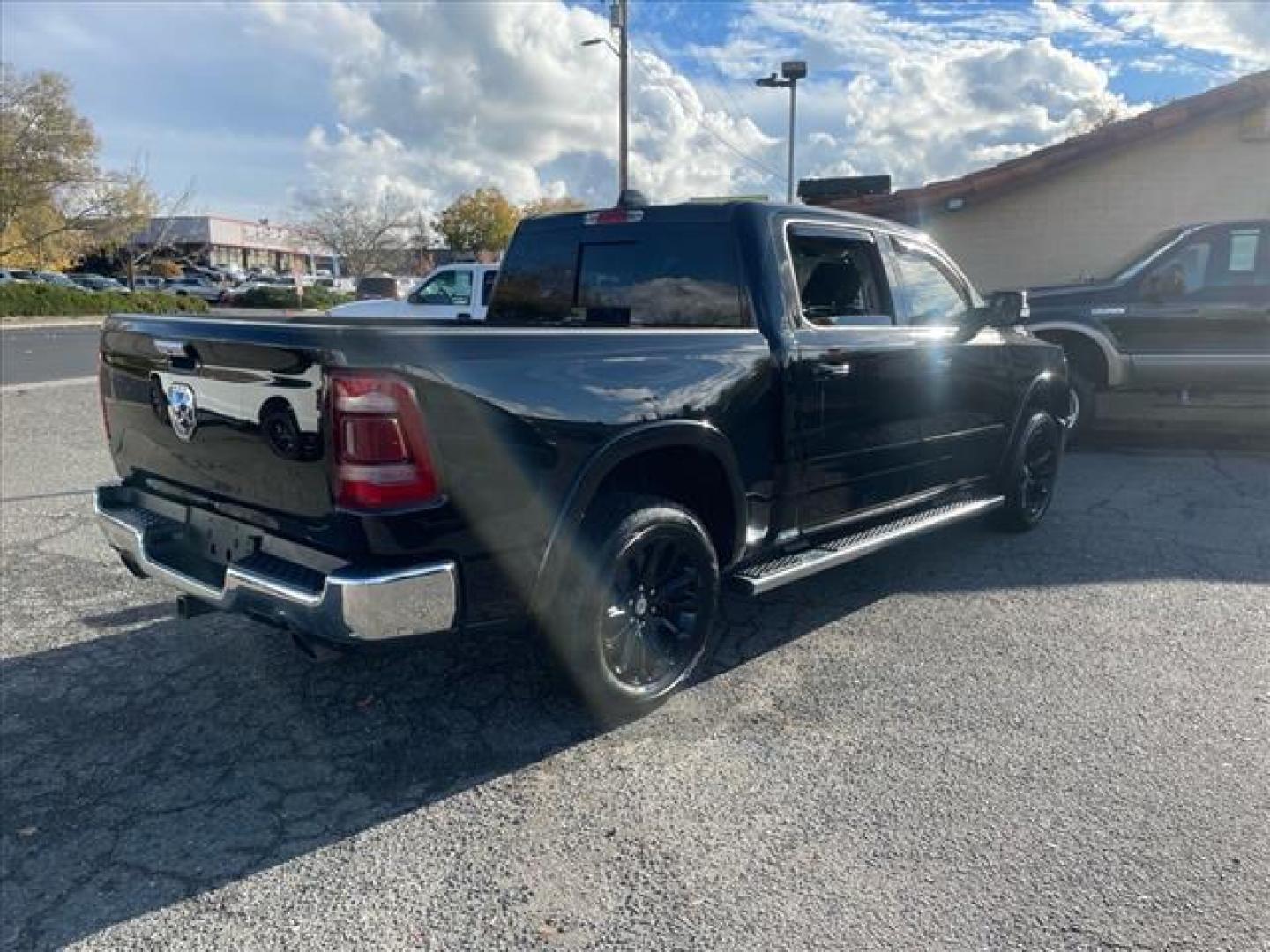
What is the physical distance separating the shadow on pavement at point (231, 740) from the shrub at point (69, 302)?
114 ft

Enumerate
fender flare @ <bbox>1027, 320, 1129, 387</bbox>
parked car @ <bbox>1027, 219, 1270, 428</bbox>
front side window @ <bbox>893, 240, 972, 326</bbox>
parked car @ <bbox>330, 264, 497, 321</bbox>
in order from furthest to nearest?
parked car @ <bbox>330, 264, 497, 321</bbox>
fender flare @ <bbox>1027, 320, 1129, 387</bbox>
parked car @ <bbox>1027, 219, 1270, 428</bbox>
front side window @ <bbox>893, 240, 972, 326</bbox>

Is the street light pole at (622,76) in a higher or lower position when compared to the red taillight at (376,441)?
higher

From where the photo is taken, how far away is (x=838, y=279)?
4305mm

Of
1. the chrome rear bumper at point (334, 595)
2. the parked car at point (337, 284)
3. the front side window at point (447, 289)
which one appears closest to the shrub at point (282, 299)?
the parked car at point (337, 284)

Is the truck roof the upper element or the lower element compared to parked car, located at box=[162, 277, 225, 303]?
lower

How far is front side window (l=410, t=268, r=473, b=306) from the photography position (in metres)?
13.0

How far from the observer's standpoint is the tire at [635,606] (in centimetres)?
315

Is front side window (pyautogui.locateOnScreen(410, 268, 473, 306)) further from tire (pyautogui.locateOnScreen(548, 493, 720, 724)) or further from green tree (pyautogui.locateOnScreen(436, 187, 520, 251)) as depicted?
green tree (pyautogui.locateOnScreen(436, 187, 520, 251))

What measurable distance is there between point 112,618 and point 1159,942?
449 cm

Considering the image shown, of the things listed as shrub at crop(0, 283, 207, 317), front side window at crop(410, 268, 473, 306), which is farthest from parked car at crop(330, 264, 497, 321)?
shrub at crop(0, 283, 207, 317)

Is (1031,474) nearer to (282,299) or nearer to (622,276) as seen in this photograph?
(622,276)

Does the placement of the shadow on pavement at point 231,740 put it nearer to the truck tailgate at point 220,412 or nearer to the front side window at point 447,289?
the truck tailgate at point 220,412

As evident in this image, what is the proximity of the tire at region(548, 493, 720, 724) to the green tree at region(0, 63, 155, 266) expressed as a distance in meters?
51.4

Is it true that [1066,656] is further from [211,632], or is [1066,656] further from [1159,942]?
[211,632]
